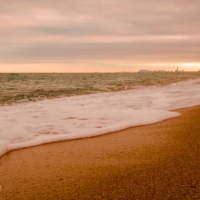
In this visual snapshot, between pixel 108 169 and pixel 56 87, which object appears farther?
pixel 56 87

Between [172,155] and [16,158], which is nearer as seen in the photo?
[172,155]

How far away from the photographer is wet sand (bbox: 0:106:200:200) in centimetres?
225

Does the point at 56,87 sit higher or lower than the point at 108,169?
higher

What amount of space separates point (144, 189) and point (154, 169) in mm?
496

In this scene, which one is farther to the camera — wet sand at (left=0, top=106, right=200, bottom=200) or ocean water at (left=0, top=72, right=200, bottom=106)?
ocean water at (left=0, top=72, right=200, bottom=106)

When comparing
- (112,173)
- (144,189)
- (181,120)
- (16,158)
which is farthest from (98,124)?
(144,189)

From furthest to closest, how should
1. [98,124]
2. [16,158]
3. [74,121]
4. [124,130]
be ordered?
1. [74,121]
2. [98,124]
3. [124,130]
4. [16,158]

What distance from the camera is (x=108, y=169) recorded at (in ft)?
9.27

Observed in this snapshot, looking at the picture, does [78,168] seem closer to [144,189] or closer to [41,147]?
[144,189]

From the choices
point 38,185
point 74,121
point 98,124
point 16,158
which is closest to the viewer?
point 38,185

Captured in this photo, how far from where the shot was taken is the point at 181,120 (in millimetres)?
5586

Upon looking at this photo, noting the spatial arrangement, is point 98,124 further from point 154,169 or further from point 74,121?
point 154,169

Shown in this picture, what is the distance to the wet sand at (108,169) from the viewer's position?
7.38 ft

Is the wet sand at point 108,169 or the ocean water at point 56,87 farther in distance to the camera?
the ocean water at point 56,87
